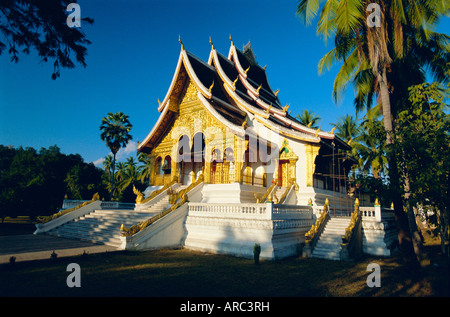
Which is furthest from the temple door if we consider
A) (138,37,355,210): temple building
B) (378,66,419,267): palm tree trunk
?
(378,66,419,267): palm tree trunk

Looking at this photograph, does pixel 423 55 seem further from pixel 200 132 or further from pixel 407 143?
pixel 200 132

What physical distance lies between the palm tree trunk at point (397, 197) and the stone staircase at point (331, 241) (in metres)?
2.21

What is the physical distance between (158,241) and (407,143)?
959 cm

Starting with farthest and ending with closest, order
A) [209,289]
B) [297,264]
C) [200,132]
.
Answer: [200,132] < [297,264] < [209,289]

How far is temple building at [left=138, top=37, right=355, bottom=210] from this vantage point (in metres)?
15.4

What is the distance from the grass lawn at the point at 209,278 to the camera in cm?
576

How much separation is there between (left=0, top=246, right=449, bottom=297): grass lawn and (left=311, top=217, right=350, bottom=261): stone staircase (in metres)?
0.82

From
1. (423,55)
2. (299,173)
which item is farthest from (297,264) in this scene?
(423,55)

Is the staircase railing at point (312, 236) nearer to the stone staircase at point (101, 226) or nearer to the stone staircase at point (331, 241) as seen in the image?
the stone staircase at point (331, 241)

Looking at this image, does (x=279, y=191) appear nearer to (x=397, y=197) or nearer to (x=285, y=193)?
(x=285, y=193)

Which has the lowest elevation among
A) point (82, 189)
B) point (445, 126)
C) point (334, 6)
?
point (82, 189)

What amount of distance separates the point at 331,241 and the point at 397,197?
163 inches

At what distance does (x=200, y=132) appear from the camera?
17.5 meters

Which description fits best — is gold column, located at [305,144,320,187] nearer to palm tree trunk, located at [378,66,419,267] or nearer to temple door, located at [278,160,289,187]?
temple door, located at [278,160,289,187]
